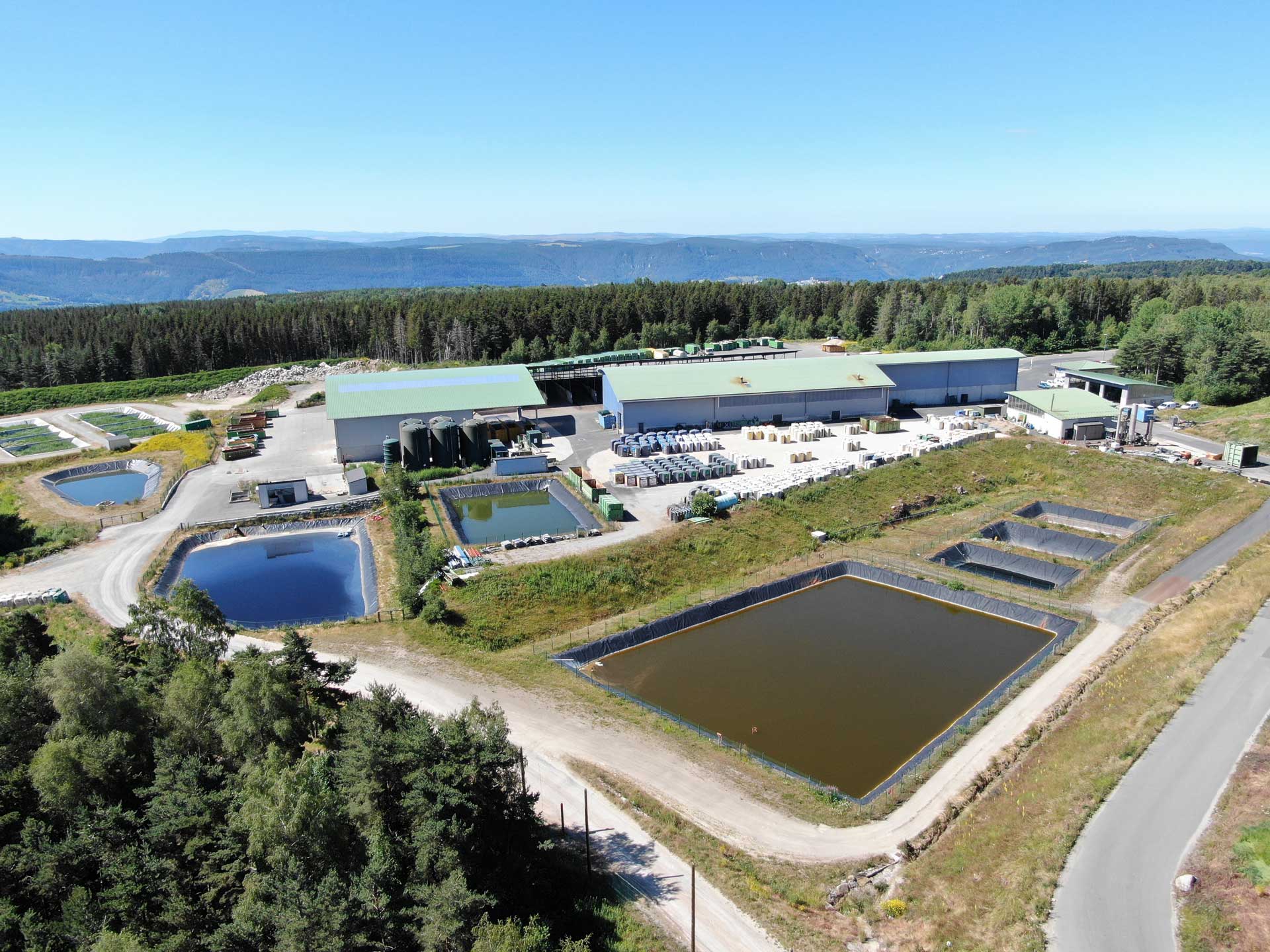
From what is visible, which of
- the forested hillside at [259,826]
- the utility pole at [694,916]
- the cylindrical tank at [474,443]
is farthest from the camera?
the cylindrical tank at [474,443]

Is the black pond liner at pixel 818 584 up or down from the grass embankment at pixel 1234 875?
down

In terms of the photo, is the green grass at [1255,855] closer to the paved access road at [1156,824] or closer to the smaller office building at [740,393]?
the paved access road at [1156,824]

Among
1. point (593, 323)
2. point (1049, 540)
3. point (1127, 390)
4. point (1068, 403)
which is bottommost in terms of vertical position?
point (1049, 540)

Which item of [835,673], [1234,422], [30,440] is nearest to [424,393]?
[30,440]

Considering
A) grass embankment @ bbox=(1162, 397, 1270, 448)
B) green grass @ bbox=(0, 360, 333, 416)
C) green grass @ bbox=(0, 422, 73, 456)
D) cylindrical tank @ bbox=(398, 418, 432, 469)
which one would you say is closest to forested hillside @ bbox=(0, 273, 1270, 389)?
green grass @ bbox=(0, 360, 333, 416)

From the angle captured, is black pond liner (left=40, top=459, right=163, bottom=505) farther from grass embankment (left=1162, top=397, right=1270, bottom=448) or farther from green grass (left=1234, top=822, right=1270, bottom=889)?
grass embankment (left=1162, top=397, right=1270, bottom=448)

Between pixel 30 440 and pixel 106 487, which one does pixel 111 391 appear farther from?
pixel 106 487

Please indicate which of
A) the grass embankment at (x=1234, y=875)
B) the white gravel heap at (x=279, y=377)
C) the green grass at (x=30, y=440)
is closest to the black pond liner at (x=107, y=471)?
the green grass at (x=30, y=440)
